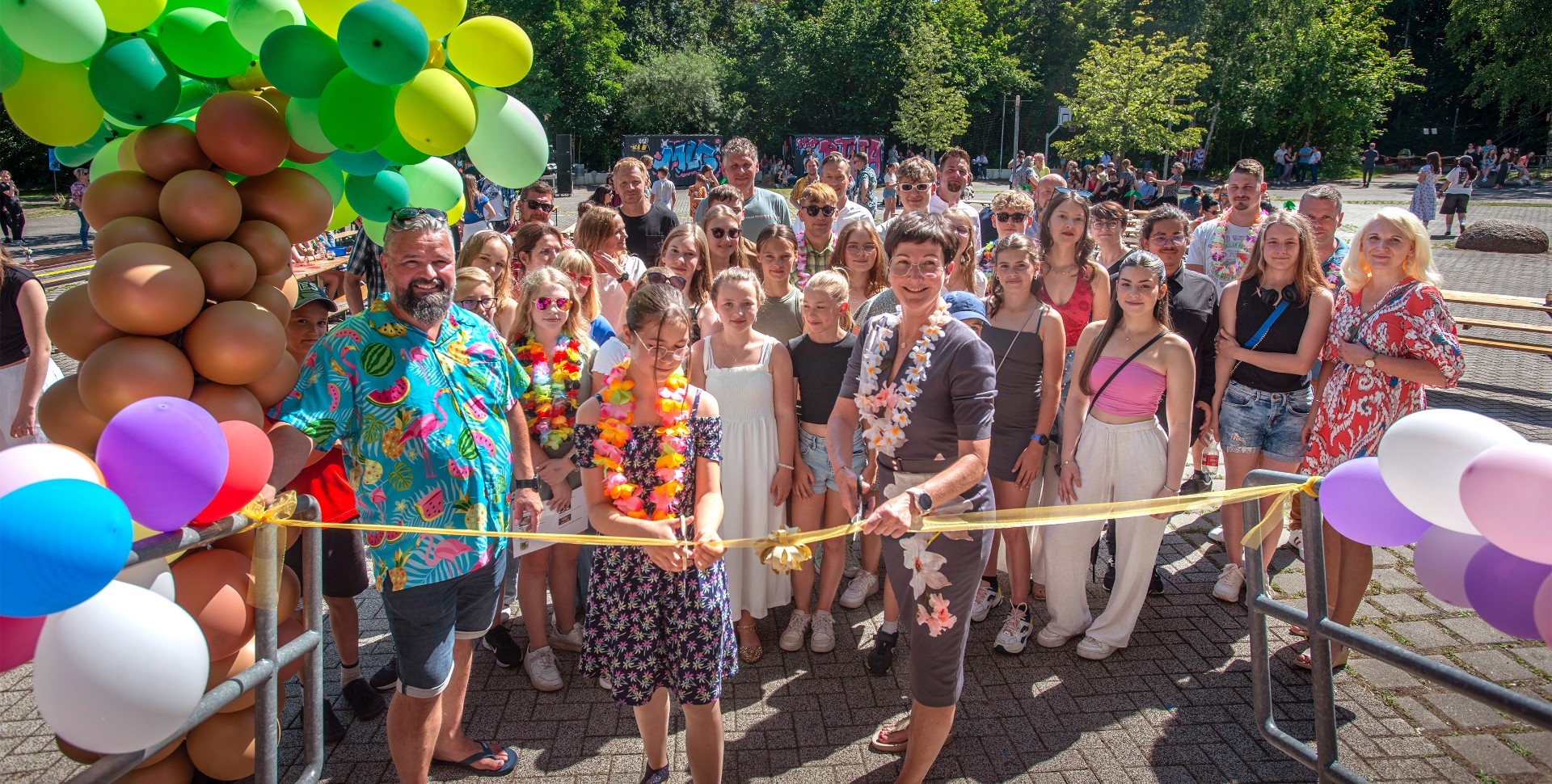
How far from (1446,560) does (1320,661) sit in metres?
0.39

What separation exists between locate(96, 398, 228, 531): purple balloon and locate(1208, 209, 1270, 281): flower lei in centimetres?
617

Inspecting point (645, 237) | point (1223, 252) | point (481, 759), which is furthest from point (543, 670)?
point (1223, 252)

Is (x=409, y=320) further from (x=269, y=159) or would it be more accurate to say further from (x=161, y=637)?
(x=161, y=637)

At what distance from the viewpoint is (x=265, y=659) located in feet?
7.60

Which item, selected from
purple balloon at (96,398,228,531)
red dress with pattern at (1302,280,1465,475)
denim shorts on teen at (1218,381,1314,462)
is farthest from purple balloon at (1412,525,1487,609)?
purple balloon at (96,398,228,531)

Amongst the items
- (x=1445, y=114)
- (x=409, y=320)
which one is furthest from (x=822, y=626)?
(x=1445, y=114)

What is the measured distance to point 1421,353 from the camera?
3871 mm

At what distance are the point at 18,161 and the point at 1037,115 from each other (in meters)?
46.5

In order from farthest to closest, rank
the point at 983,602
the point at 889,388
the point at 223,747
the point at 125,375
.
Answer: the point at 983,602
the point at 889,388
the point at 223,747
the point at 125,375

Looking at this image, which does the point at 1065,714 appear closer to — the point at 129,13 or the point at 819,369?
the point at 819,369

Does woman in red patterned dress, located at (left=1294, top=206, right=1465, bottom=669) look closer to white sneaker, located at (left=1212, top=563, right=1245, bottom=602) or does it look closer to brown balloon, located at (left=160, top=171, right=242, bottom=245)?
white sneaker, located at (left=1212, top=563, right=1245, bottom=602)

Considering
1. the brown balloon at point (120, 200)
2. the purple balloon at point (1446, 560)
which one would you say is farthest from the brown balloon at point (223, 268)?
the purple balloon at point (1446, 560)

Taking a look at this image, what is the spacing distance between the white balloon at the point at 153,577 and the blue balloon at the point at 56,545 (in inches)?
16.5

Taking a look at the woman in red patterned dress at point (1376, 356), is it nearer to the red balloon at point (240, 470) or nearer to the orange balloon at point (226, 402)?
the red balloon at point (240, 470)
